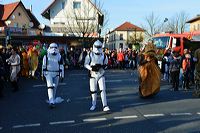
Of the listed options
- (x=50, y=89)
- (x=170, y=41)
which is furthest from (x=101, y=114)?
(x=170, y=41)

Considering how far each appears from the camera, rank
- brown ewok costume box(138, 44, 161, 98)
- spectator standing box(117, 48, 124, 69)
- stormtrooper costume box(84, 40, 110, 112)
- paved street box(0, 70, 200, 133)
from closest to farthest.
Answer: paved street box(0, 70, 200, 133) → stormtrooper costume box(84, 40, 110, 112) → brown ewok costume box(138, 44, 161, 98) → spectator standing box(117, 48, 124, 69)

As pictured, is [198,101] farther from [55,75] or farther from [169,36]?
[169,36]

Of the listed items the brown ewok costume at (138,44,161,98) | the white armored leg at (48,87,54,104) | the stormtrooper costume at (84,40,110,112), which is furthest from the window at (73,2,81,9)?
the stormtrooper costume at (84,40,110,112)

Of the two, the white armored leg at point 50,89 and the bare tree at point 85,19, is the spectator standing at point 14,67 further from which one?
the bare tree at point 85,19

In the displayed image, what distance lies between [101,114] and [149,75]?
3.80 m

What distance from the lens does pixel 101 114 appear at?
10.6 m

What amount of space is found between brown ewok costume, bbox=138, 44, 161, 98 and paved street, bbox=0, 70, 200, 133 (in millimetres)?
333

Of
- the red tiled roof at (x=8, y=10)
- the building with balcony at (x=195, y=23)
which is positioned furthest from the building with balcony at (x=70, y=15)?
the building with balcony at (x=195, y=23)

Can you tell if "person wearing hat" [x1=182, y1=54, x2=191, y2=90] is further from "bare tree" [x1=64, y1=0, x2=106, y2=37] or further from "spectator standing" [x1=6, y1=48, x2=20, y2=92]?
"bare tree" [x1=64, y1=0, x2=106, y2=37]

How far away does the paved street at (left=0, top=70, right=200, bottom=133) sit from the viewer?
29.4 ft

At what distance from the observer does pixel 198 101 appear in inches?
519

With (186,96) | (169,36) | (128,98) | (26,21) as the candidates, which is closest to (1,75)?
(128,98)

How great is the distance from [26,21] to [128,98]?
161 ft

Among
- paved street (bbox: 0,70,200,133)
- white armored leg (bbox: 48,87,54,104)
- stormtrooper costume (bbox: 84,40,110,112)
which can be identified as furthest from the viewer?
white armored leg (bbox: 48,87,54,104)
